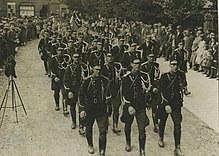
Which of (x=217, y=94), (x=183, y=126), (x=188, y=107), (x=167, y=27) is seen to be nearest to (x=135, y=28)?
(x=167, y=27)

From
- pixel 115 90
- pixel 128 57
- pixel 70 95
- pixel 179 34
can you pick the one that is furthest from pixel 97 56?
pixel 179 34

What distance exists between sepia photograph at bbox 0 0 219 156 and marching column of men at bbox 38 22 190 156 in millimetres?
12

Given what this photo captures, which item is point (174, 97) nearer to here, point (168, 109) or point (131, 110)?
point (168, 109)

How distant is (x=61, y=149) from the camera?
18.1 ft

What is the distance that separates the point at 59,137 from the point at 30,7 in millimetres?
6898

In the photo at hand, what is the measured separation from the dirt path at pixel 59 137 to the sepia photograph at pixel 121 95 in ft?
0.04

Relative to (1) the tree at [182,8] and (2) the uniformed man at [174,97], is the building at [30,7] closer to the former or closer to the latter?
(1) the tree at [182,8]

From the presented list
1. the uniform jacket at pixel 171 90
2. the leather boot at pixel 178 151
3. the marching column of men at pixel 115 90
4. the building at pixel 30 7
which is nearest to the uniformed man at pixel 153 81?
the marching column of men at pixel 115 90

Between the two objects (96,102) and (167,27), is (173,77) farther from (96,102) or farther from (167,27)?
(167,27)

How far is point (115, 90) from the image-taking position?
250 inches

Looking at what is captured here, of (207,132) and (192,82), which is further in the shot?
(192,82)

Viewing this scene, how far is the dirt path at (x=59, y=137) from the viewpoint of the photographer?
5.39 meters

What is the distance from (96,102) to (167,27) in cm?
574

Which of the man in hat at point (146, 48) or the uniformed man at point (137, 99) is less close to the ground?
the man in hat at point (146, 48)
